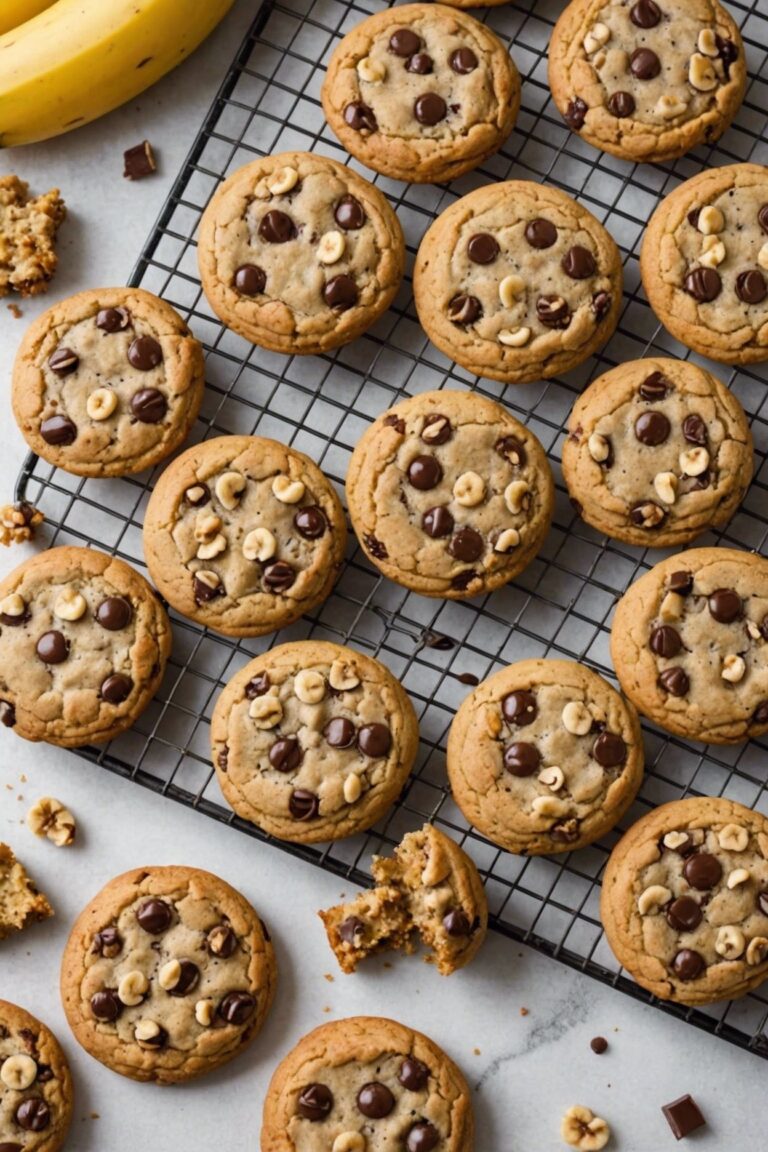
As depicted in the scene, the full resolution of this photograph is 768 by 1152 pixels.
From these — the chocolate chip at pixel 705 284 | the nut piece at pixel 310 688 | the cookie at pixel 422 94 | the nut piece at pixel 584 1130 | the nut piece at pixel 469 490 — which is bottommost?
the nut piece at pixel 584 1130

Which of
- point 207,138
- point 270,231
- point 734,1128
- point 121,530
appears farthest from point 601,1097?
point 207,138

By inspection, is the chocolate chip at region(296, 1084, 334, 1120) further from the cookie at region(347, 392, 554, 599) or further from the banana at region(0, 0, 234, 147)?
the banana at region(0, 0, 234, 147)

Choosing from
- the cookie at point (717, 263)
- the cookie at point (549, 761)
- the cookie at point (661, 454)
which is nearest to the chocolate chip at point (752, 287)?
the cookie at point (717, 263)

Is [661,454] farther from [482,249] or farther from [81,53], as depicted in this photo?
[81,53]

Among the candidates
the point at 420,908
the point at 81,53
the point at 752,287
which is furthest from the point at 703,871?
the point at 81,53

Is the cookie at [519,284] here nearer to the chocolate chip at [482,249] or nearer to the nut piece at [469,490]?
the chocolate chip at [482,249]

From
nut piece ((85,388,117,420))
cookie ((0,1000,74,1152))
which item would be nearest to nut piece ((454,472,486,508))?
nut piece ((85,388,117,420))
